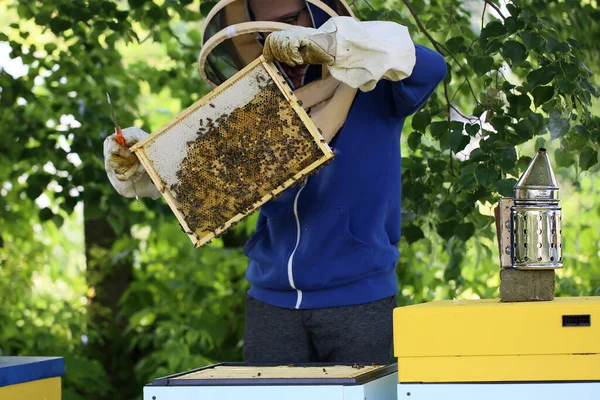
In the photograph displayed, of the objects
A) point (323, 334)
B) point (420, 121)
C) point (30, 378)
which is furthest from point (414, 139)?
point (30, 378)

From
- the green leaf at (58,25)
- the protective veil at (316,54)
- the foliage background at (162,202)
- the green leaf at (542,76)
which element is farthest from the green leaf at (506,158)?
the green leaf at (58,25)

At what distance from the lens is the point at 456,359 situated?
5.90 ft

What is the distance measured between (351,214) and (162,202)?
2.32 m

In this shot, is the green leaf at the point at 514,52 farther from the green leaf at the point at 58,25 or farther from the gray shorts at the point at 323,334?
the green leaf at the point at 58,25

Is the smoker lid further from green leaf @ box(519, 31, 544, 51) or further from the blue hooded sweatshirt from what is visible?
green leaf @ box(519, 31, 544, 51)

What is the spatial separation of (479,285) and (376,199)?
2.54 meters

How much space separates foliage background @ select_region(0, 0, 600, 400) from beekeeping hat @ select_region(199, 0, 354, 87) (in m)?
0.83

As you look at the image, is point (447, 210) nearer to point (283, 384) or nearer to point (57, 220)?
point (283, 384)

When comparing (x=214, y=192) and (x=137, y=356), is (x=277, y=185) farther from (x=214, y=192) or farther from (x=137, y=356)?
(x=137, y=356)

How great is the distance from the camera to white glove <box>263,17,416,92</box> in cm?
224

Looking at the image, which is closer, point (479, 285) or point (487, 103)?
point (487, 103)

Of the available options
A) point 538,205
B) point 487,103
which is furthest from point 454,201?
point 538,205

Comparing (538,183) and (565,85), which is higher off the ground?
(565,85)

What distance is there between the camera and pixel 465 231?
3584 mm
